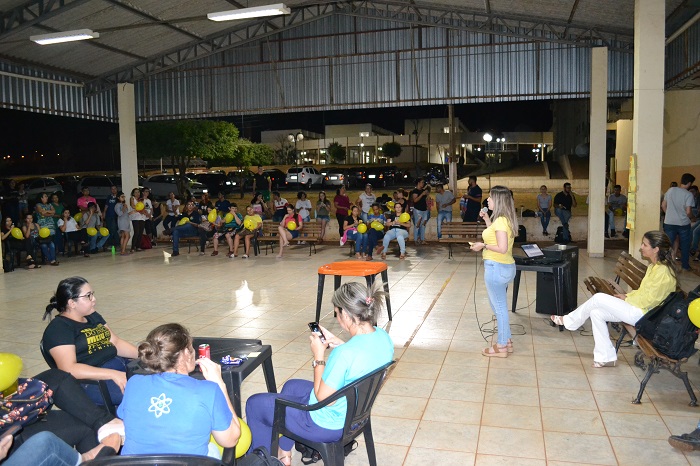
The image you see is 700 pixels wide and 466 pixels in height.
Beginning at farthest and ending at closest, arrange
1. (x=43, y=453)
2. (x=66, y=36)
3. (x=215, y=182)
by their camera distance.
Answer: (x=215, y=182), (x=66, y=36), (x=43, y=453)

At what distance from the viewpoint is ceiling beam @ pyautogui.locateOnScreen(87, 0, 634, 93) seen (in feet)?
49.3

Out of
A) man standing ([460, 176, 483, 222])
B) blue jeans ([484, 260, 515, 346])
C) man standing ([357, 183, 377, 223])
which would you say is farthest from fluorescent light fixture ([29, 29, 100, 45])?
blue jeans ([484, 260, 515, 346])

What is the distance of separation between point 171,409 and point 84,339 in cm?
167

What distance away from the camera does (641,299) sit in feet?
18.0

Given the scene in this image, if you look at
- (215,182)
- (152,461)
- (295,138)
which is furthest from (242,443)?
(295,138)

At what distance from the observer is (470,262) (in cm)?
1251

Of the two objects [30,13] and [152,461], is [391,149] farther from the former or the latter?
[152,461]

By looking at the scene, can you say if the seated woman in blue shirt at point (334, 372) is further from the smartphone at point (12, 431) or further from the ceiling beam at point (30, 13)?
the ceiling beam at point (30, 13)

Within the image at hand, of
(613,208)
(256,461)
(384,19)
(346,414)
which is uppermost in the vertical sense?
(384,19)

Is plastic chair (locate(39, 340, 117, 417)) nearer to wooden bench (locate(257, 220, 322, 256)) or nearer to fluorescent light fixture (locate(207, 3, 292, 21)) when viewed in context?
fluorescent light fixture (locate(207, 3, 292, 21))

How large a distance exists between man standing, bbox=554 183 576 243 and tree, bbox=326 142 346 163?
1737cm

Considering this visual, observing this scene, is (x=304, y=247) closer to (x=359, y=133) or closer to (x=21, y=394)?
(x=21, y=394)

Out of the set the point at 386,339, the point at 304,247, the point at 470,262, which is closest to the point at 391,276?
the point at 470,262

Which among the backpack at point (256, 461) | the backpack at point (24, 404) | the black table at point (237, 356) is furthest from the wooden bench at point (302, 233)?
the backpack at point (256, 461)
